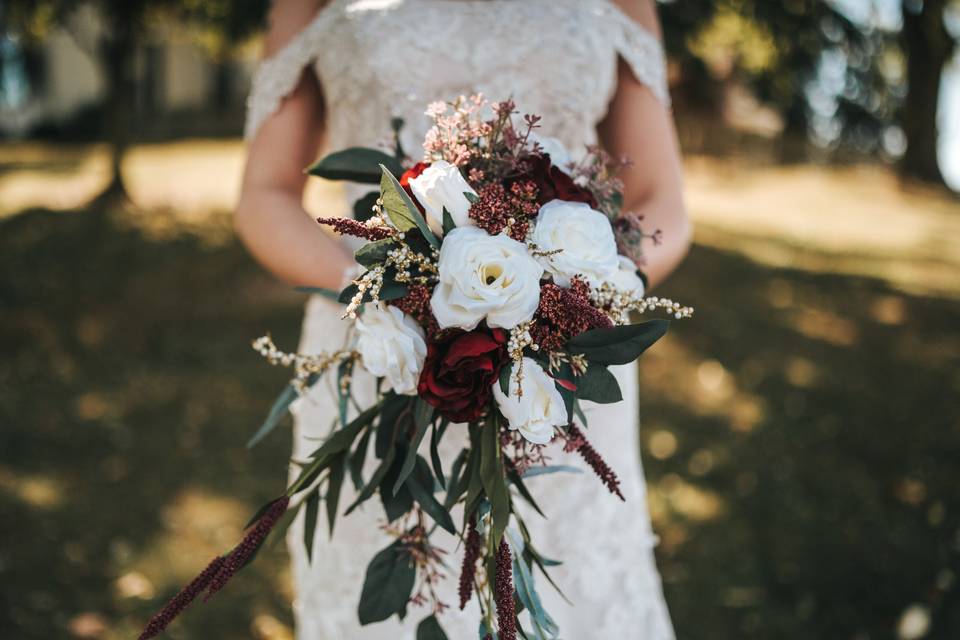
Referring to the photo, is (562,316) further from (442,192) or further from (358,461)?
(358,461)

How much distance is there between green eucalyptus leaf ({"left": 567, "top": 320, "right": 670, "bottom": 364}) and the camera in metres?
1.44

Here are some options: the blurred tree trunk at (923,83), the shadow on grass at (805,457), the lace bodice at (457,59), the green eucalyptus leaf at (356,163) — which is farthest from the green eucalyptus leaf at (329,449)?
the blurred tree trunk at (923,83)

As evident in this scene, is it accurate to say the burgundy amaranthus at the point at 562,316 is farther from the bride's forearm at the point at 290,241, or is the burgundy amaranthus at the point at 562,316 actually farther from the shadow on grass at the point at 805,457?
the shadow on grass at the point at 805,457

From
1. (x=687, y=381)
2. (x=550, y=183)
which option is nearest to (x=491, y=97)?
(x=550, y=183)

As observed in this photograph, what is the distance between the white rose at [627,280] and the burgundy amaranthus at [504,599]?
0.52 metres

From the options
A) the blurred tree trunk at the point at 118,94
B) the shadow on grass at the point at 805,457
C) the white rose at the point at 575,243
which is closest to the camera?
the white rose at the point at 575,243

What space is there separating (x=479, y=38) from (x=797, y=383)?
4746mm

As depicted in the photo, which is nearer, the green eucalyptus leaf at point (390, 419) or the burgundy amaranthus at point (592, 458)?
the burgundy amaranthus at point (592, 458)

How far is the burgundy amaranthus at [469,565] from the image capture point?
4.87ft

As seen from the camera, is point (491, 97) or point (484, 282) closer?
point (484, 282)

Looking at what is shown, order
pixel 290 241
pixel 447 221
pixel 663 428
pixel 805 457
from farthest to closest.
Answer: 1. pixel 663 428
2. pixel 805 457
3. pixel 290 241
4. pixel 447 221

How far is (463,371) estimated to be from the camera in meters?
1.44

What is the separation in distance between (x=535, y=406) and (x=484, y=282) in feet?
0.74

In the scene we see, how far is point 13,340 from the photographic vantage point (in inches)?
268
